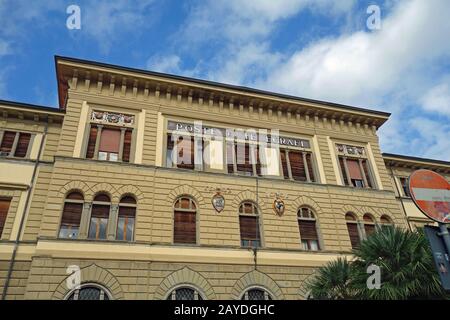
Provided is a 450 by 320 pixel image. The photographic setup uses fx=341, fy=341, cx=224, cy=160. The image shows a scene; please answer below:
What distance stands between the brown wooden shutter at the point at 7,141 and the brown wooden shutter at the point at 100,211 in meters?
5.59

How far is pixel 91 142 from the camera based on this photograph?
54.0 feet

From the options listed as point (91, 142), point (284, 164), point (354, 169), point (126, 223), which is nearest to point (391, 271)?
point (284, 164)

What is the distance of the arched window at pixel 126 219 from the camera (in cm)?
1457

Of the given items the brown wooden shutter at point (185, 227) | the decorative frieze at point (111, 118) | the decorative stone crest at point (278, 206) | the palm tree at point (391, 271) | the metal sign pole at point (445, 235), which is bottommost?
the metal sign pole at point (445, 235)

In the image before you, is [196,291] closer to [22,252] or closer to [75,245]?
[75,245]

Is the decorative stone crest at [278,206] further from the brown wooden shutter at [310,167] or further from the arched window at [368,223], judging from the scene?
the arched window at [368,223]

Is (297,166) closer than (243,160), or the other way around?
(243,160)

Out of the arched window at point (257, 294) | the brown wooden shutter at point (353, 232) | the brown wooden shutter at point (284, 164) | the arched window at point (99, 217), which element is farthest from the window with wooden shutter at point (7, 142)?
the brown wooden shutter at point (353, 232)

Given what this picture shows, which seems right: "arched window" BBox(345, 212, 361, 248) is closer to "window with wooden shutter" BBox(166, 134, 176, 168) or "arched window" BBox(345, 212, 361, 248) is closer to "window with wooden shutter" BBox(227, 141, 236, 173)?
"window with wooden shutter" BBox(227, 141, 236, 173)

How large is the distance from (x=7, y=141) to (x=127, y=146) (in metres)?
5.76

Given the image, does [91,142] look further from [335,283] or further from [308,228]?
[335,283]

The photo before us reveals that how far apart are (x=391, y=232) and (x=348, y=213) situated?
7.67 metres
